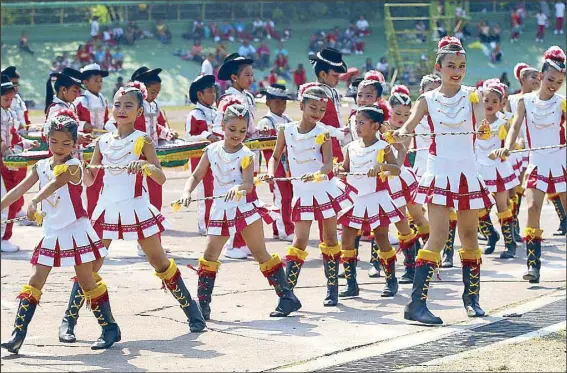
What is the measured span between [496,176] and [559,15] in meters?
34.0

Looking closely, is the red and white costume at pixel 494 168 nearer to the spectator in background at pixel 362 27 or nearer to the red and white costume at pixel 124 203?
the red and white costume at pixel 124 203

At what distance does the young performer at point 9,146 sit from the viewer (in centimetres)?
1300

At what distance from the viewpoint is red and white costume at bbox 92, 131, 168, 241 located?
880 centimetres

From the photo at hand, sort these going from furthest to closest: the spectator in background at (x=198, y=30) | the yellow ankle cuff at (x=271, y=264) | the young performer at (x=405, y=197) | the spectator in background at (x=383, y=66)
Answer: the spectator in background at (x=198, y=30)
the spectator in background at (x=383, y=66)
the young performer at (x=405, y=197)
the yellow ankle cuff at (x=271, y=264)

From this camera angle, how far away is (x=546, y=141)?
→ 11445mm

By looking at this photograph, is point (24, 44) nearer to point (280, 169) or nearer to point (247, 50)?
point (247, 50)

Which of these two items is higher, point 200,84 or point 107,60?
point 200,84

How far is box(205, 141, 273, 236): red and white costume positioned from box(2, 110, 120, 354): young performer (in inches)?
46.8

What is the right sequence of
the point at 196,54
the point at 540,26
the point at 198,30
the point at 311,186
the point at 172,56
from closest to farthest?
the point at 311,186 < the point at 196,54 < the point at 172,56 < the point at 540,26 < the point at 198,30

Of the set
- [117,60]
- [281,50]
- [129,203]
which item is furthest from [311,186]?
[281,50]

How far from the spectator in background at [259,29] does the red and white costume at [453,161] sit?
122 ft

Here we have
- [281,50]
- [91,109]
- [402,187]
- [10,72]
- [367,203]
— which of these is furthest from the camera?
[281,50]

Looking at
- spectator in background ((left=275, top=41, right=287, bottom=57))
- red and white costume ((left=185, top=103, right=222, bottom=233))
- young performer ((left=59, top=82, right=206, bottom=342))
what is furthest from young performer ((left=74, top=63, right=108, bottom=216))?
spectator in background ((left=275, top=41, right=287, bottom=57))

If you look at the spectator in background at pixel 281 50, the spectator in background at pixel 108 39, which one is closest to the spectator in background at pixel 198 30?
the spectator in background at pixel 281 50
